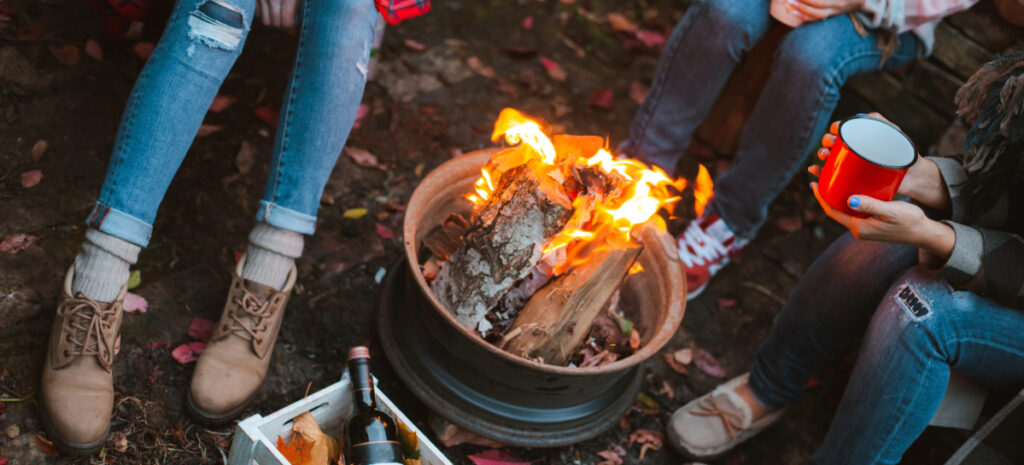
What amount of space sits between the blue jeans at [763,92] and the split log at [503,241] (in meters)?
1.11

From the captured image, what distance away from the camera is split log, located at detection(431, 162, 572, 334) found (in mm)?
1995

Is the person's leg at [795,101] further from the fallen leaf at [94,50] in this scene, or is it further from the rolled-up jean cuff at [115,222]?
the fallen leaf at [94,50]

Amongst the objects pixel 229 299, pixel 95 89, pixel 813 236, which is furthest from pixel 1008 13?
pixel 95 89

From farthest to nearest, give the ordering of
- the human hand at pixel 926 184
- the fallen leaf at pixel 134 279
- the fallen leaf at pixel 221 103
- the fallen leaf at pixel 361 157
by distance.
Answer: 1. the fallen leaf at pixel 361 157
2. the fallen leaf at pixel 221 103
3. the fallen leaf at pixel 134 279
4. the human hand at pixel 926 184

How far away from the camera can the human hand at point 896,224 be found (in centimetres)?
176

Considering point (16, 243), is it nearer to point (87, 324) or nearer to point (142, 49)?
point (87, 324)

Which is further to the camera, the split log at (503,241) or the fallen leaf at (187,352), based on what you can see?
the fallen leaf at (187,352)

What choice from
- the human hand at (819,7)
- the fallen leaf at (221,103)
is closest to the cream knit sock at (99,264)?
the fallen leaf at (221,103)

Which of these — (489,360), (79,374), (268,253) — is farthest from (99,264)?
(489,360)

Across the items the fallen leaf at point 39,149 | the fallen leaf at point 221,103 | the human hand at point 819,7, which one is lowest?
the fallen leaf at point 221,103

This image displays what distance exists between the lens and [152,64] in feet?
6.38

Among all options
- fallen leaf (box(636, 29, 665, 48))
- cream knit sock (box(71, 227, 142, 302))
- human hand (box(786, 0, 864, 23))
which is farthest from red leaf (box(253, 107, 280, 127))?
fallen leaf (box(636, 29, 665, 48))

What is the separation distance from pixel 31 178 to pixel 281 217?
3.39ft

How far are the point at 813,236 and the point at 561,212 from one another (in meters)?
1.96
